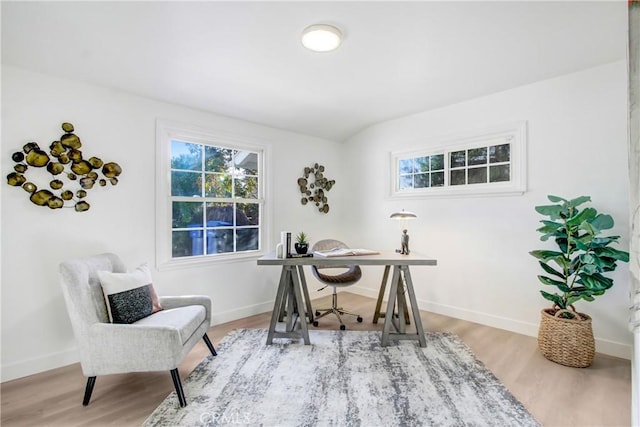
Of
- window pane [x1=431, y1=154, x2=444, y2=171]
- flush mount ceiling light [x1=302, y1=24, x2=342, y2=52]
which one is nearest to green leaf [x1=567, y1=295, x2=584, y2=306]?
window pane [x1=431, y1=154, x2=444, y2=171]

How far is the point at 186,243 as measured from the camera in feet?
10.2

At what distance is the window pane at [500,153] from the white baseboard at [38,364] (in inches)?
168

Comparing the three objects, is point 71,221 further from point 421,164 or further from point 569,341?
point 569,341

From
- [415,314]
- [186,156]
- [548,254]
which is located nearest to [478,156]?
[548,254]

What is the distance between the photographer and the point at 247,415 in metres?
1.73

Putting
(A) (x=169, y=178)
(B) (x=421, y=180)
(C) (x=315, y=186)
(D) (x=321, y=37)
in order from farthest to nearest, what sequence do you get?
(C) (x=315, y=186), (B) (x=421, y=180), (A) (x=169, y=178), (D) (x=321, y=37)

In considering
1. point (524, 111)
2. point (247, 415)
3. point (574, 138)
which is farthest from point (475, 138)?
point (247, 415)

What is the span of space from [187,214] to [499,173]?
131 inches

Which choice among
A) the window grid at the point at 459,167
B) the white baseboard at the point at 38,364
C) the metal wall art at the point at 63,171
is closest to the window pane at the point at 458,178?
the window grid at the point at 459,167

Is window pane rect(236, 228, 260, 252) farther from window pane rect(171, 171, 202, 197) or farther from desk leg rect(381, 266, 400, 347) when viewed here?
desk leg rect(381, 266, 400, 347)

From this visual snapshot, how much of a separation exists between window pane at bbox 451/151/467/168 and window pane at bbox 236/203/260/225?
2.41 metres

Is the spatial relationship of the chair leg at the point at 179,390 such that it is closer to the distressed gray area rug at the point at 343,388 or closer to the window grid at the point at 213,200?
the distressed gray area rug at the point at 343,388

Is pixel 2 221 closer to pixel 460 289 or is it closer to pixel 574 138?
pixel 460 289

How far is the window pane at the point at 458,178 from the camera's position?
11.3 feet
